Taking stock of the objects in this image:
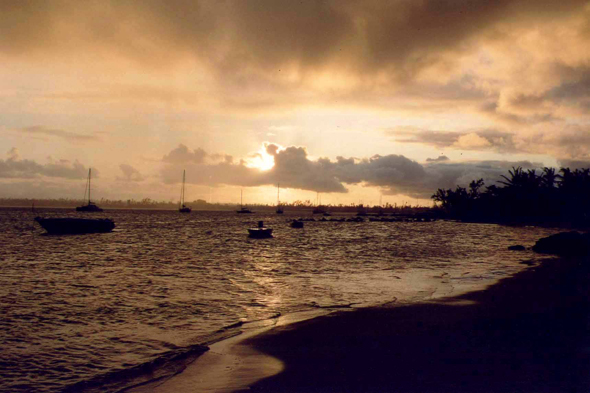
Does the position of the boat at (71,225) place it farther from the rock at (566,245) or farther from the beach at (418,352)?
the beach at (418,352)

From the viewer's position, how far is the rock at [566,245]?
43.7m

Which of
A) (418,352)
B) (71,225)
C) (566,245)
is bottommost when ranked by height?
(71,225)

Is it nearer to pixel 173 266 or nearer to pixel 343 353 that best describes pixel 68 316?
pixel 343 353

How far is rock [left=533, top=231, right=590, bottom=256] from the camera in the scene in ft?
143

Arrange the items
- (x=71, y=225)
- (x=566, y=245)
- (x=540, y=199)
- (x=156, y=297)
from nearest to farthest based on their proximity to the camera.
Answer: (x=156, y=297), (x=566, y=245), (x=71, y=225), (x=540, y=199)

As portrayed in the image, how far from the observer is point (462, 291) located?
22.8 m

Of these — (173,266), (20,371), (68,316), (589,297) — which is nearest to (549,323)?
(589,297)

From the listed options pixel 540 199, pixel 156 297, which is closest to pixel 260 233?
pixel 156 297

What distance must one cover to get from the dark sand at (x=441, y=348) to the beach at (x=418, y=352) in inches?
0.9

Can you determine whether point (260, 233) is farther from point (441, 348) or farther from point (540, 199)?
point (540, 199)

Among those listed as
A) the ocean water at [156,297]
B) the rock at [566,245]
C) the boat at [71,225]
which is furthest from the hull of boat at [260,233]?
the rock at [566,245]

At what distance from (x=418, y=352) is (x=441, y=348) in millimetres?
748

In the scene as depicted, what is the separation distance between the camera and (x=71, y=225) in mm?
78875

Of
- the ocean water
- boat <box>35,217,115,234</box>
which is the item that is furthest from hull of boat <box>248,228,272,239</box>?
the ocean water
